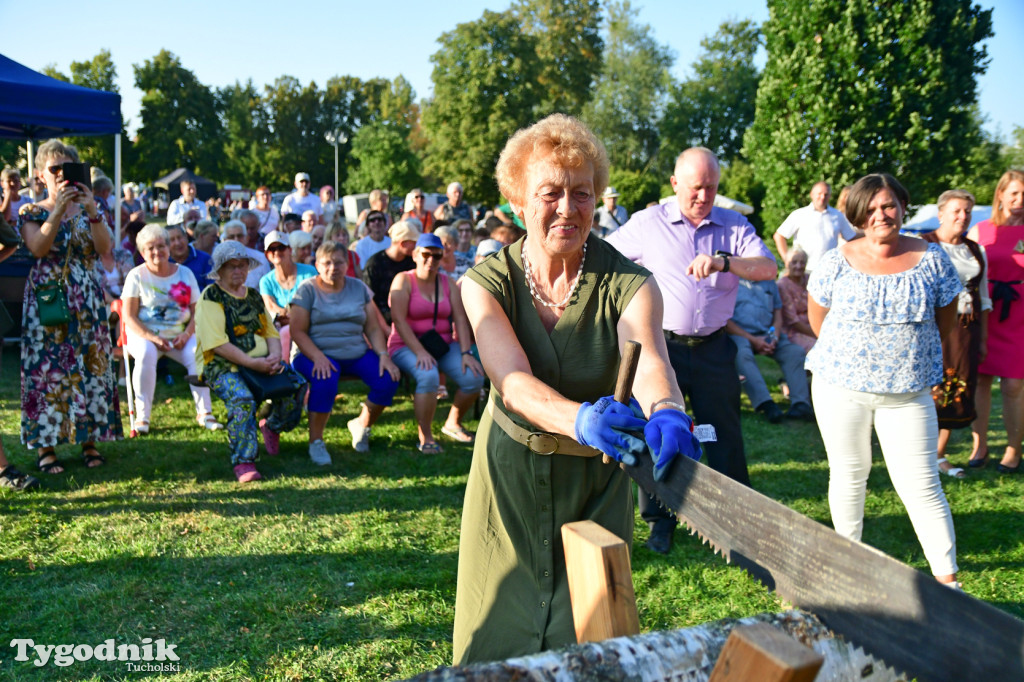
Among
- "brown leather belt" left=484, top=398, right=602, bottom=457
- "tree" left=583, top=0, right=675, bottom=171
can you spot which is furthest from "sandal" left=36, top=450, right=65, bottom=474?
"tree" left=583, top=0, right=675, bottom=171

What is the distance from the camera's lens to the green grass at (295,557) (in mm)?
3377

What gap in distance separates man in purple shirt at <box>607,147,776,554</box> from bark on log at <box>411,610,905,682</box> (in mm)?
2948

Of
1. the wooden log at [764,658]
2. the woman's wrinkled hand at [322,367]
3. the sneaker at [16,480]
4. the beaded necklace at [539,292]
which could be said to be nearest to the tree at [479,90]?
the woman's wrinkled hand at [322,367]

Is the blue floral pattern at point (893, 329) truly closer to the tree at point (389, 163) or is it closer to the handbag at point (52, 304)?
the handbag at point (52, 304)

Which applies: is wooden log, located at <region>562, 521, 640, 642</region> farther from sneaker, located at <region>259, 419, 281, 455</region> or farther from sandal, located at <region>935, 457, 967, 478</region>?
sandal, located at <region>935, 457, 967, 478</region>

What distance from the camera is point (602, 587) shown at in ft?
5.59

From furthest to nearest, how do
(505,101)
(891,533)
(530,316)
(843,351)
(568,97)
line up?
(568,97), (505,101), (891,533), (843,351), (530,316)

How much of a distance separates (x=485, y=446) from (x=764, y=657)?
1.37 meters

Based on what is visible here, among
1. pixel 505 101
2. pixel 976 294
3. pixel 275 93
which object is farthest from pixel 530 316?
pixel 275 93

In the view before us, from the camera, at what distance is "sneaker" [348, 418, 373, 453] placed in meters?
6.27

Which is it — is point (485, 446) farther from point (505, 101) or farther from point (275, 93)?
point (275, 93)

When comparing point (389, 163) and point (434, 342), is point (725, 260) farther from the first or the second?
point (389, 163)

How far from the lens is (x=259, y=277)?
8023mm

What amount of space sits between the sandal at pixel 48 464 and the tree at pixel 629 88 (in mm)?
56230
